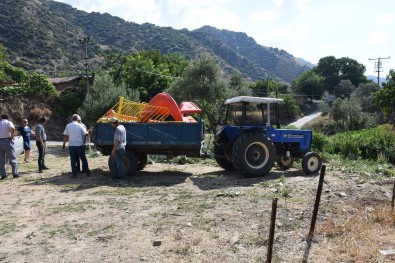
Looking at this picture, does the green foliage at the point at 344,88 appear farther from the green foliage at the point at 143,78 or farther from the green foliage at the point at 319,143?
the green foliage at the point at 319,143

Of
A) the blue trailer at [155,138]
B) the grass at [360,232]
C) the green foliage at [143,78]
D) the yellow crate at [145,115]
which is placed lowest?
the grass at [360,232]

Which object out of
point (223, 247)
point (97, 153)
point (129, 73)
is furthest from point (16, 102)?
point (223, 247)

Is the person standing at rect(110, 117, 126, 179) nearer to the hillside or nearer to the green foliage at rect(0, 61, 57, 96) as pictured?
the green foliage at rect(0, 61, 57, 96)

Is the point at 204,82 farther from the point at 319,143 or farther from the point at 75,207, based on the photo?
the point at 75,207

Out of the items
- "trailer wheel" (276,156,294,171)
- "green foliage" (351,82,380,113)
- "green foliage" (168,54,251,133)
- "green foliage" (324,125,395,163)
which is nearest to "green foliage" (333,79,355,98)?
"green foliage" (351,82,380,113)

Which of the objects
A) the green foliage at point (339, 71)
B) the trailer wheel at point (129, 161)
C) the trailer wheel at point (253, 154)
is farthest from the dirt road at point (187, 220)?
the green foliage at point (339, 71)

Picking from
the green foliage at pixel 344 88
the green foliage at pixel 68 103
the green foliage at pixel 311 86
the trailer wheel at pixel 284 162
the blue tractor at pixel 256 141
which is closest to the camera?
the blue tractor at pixel 256 141

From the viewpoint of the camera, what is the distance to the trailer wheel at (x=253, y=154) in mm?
10516

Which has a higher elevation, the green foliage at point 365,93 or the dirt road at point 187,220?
the green foliage at point 365,93

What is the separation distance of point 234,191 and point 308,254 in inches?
142

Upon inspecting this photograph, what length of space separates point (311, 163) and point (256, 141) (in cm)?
189

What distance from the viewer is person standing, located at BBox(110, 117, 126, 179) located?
33.3 ft

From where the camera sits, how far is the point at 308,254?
5223 millimetres

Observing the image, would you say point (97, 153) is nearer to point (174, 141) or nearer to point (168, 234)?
point (174, 141)
